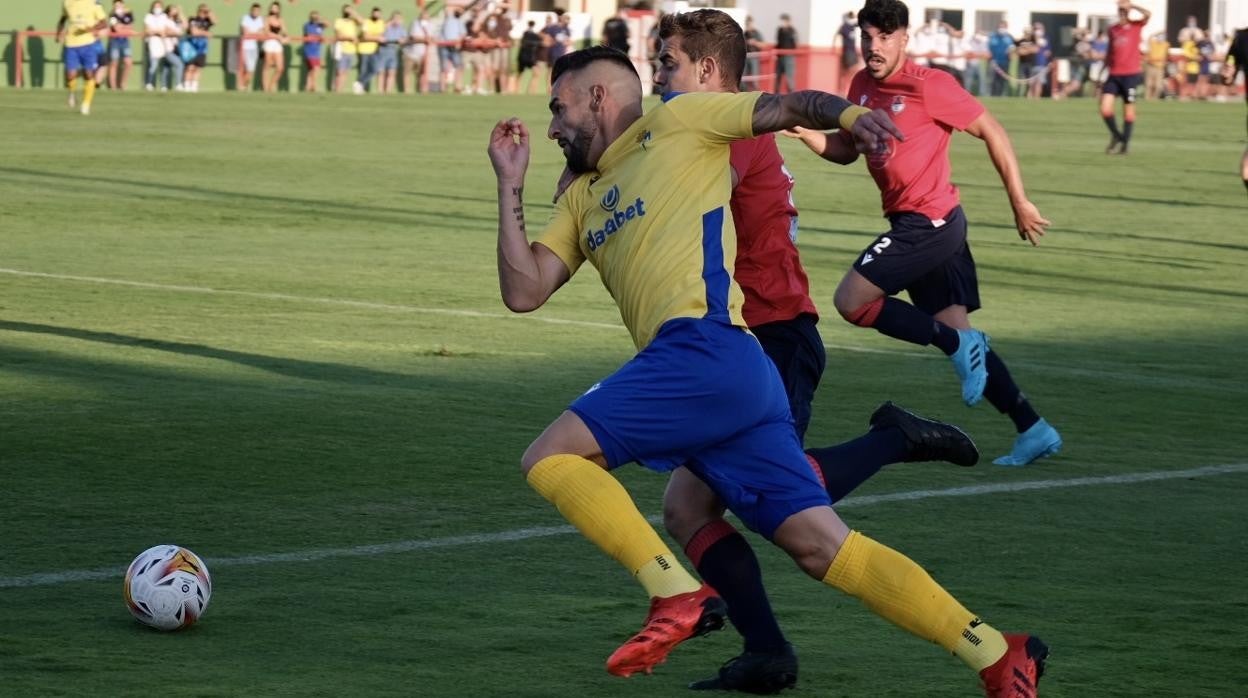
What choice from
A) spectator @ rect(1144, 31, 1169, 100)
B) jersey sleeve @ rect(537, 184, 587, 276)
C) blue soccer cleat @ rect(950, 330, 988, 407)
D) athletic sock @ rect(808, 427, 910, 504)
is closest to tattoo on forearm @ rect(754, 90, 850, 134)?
jersey sleeve @ rect(537, 184, 587, 276)

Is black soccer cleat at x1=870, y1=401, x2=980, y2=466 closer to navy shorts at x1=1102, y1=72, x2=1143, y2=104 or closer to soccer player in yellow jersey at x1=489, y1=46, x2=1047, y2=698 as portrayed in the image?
soccer player in yellow jersey at x1=489, y1=46, x2=1047, y2=698

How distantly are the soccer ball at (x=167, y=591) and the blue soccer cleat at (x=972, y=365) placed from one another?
4.01 metres

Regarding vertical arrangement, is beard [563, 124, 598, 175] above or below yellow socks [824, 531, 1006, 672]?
above

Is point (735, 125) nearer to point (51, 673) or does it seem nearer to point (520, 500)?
point (51, 673)

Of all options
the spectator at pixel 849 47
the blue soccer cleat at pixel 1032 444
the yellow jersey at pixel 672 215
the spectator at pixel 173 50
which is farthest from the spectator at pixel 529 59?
the yellow jersey at pixel 672 215

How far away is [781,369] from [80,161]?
2014 centimetres

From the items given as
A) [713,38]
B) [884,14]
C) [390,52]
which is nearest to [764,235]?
[713,38]

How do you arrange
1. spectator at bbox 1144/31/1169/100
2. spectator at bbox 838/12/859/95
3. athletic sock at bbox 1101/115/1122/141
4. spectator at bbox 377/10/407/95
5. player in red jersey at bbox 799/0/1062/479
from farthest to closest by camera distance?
1. spectator at bbox 1144/31/1169/100
2. spectator at bbox 838/12/859/95
3. spectator at bbox 377/10/407/95
4. athletic sock at bbox 1101/115/1122/141
5. player in red jersey at bbox 799/0/1062/479

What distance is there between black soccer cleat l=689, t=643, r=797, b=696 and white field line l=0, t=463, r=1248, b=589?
5.94ft

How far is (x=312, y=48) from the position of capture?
48.9 metres

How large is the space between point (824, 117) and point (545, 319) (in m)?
8.50

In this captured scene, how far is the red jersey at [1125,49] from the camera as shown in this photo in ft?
105

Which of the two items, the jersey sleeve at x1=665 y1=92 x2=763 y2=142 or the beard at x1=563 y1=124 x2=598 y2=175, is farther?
the beard at x1=563 y1=124 x2=598 y2=175

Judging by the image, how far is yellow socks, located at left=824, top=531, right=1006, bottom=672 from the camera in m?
4.92
